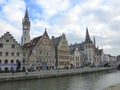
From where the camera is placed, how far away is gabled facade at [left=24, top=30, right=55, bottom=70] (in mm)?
71188

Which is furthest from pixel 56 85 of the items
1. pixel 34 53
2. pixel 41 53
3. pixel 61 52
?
pixel 61 52

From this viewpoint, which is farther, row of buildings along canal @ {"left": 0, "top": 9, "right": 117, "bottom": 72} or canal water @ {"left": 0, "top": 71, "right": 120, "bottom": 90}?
row of buildings along canal @ {"left": 0, "top": 9, "right": 117, "bottom": 72}

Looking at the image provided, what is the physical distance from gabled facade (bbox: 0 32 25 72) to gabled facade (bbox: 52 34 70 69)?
21469 mm

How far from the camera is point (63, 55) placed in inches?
3438

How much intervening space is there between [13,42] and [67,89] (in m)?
37.6

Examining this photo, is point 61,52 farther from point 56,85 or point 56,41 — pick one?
point 56,85

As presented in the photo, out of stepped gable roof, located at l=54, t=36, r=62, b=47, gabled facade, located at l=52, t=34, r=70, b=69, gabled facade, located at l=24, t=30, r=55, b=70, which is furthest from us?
stepped gable roof, located at l=54, t=36, r=62, b=47

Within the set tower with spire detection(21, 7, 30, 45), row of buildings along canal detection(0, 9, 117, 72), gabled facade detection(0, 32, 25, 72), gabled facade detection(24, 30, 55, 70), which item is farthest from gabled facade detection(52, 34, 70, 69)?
gabled facade detection(0, 32, 25, 72)

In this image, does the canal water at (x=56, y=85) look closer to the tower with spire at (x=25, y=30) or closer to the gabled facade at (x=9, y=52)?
the gabled facade at (x=9, y=52)

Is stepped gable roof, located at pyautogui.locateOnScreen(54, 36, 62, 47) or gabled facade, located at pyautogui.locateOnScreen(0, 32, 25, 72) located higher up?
stepped gable roof, located at pyautogui.locateOnScreen(54, 36, 62, 47)

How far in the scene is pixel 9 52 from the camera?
64.0 metres

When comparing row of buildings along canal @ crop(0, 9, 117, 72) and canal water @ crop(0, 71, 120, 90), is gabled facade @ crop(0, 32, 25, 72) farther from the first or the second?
canal water @ crop(0, 71, 120, 90)

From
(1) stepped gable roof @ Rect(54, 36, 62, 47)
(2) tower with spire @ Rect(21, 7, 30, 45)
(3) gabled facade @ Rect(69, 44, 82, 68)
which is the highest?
(2) tower with spire @ Rect(21, 7, 30, 45)

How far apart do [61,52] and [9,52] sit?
28.5 metres
